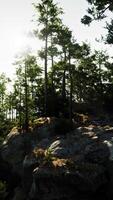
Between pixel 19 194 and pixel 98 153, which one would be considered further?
pixel 19 194

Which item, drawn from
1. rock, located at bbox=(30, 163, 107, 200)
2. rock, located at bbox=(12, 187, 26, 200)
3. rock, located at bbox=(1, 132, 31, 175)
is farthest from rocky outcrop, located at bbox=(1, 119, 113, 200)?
rock, located at bbox=(1, 132, 31, 175)

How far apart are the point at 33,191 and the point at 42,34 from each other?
74.3 feet

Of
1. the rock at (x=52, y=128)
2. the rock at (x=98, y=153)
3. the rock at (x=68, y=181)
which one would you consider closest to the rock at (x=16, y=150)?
the rock at (x=52, y=128)

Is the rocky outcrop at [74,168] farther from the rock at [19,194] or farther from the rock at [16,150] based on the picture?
the rock at [16,150]

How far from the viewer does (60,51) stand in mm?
54906

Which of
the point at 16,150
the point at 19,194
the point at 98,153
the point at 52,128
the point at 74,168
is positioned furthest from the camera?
the point at 16,150

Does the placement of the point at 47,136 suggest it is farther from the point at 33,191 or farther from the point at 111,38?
the point at 111,38

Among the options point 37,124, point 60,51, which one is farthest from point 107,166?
point 60,51

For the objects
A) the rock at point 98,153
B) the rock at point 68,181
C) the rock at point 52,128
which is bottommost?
the rock at point 68,181

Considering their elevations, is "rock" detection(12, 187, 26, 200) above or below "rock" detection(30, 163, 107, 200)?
below

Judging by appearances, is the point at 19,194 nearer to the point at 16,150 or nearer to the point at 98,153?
the point at 16,150

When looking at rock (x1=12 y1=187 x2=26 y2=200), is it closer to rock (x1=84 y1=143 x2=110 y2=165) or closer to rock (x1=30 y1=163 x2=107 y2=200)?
rock (x1=30 y1=163 x2=107 y2=200)

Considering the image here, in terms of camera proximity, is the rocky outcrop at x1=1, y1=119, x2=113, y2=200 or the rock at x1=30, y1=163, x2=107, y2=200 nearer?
the rock at x1=30, y1=163, x2=107, y2=200

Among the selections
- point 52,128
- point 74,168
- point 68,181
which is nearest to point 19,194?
point 52,128
